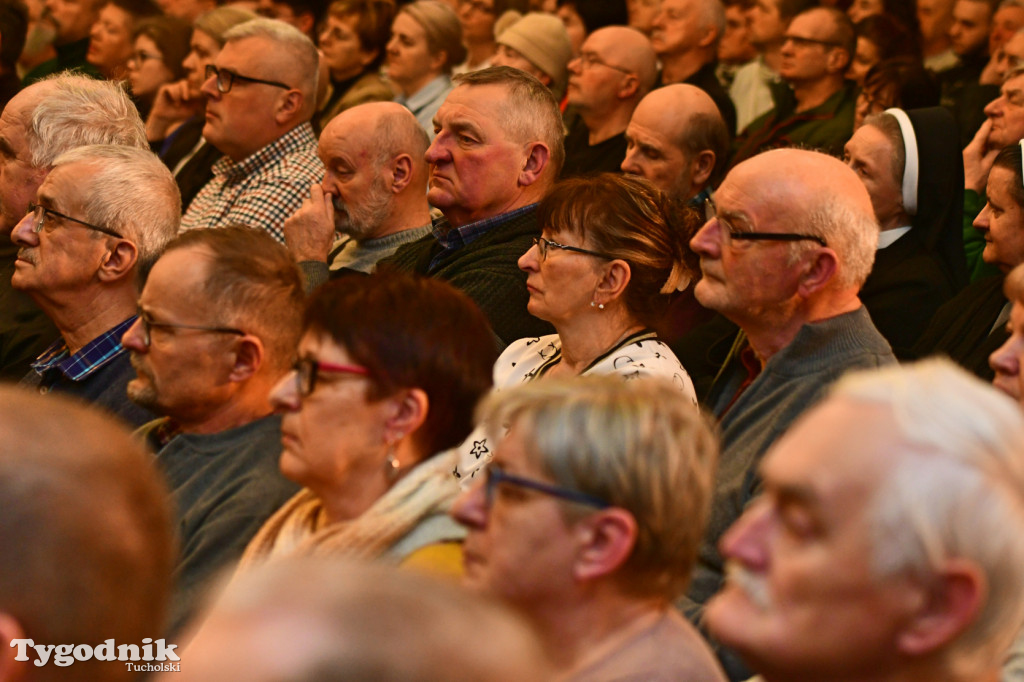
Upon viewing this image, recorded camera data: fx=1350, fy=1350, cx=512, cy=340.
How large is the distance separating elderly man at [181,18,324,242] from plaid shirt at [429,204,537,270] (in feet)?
2.93

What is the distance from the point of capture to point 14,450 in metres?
1.21

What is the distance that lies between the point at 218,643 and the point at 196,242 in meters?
1.82

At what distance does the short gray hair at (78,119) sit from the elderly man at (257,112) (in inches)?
20.5

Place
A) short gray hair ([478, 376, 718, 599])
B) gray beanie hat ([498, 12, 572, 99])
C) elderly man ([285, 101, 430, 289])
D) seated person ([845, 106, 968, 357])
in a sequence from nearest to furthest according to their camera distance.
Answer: short gray hair ([478, 376, 718, 599]), seated person ([845, 106, 968, 357]), elderly man ([285, 101, 430, 289]), gray beanie hat ([498, 12, 572, 99])

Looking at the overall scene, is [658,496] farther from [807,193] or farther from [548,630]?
[807,193]

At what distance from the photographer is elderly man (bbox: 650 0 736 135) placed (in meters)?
6.04

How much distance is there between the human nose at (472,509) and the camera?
1.80 metres

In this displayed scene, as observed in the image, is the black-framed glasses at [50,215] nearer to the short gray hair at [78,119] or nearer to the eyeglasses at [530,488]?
the short gray hair at [78,119]

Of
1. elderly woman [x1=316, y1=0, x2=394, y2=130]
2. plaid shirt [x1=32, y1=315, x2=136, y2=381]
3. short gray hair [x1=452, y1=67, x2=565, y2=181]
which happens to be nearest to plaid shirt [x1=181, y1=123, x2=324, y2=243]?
short gray hair [x1=452, y1=67, x2=565, y2=181]

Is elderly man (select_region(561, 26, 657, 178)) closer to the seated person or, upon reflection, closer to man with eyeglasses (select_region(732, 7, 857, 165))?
man with eyeglasses (select_region(732, 7, 857, 165))

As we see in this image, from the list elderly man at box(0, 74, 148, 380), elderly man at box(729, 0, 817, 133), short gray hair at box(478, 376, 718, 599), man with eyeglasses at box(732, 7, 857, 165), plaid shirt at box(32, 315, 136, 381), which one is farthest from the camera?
elderly man at box(729, 0, 817, 133)

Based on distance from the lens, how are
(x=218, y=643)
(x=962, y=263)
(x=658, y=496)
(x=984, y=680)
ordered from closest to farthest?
(x=218, y=643), (x=984, y=680), (x=658, y=496), (x=962, y=263)

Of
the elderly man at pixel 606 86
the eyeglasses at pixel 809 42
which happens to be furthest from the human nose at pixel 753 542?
the eyeglasses at pixel 809 42

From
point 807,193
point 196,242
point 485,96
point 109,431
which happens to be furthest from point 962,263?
point 109,431
